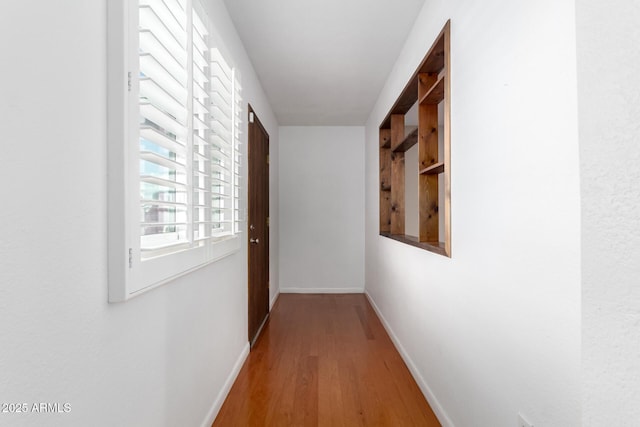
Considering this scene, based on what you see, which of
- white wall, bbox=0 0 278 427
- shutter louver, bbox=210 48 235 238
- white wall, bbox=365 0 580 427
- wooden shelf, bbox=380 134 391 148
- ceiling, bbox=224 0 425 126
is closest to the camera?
white wall, bbox=0 0 278 427

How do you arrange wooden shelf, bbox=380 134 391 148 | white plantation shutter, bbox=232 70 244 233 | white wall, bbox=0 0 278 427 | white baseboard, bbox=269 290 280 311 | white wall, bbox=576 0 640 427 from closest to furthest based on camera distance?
white wall, bbox=576 0 640 427 < white wall, bbox=0 0 278 427 < white plantation shutter, bbox=232 70 244 233 < wooden shelf, bbox=380 134 391 148 < white baseboard, bbox=269 290 280 311

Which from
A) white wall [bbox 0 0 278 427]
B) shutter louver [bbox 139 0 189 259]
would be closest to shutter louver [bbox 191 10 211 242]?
shutter louver [bbox 139 0 189 259]

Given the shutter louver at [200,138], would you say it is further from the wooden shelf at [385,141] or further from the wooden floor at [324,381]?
the wooden shelf at [385,141]

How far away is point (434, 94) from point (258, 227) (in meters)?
2.10

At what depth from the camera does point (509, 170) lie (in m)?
1.33

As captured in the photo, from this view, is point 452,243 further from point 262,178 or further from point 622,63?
point 262,178

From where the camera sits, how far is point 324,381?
252cm

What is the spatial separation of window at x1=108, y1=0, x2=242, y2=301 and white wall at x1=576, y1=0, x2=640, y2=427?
1.10 m

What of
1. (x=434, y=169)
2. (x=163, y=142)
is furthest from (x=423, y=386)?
(x=163, y=142)

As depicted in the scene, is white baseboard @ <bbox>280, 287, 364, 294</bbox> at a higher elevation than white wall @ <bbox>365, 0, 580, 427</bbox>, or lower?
lower

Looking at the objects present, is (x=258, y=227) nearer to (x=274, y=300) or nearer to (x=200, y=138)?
(x=274, y=300)

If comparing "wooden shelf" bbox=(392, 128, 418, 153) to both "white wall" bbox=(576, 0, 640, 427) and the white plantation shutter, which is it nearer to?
the white plantation shutter

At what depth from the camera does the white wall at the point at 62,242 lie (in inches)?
28.0

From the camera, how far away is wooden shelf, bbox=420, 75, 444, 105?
2.11m
